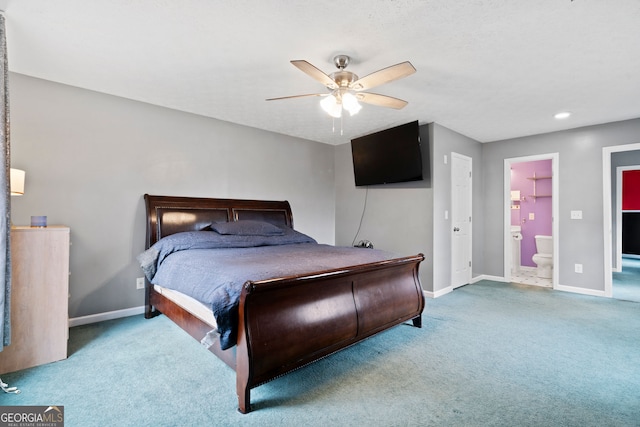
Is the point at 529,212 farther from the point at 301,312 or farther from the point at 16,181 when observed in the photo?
the point at 16,181

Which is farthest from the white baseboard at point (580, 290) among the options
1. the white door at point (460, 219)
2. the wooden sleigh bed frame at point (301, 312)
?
Result: the wooden sleigh bed frame at point (301, 312)

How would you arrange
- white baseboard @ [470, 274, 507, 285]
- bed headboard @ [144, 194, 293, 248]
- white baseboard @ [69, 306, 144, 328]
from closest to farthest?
white baseboard @ [69, 306, 144, 328]
bed headboard @ [144, 194, 293, 248]
white baseboard @ [470, 274, 507, 285]

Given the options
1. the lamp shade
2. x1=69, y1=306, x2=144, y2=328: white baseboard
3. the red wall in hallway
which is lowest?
x1=69, y1=306, x2=144, y2=328: white baseboard

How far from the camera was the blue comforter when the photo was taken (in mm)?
1789

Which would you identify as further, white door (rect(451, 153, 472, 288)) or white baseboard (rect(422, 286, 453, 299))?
white door (rect(451, 153, 472, 288))

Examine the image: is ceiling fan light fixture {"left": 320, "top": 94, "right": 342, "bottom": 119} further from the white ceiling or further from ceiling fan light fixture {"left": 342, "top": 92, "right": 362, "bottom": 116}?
the white ceiling

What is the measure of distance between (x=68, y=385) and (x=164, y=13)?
2.47 meters

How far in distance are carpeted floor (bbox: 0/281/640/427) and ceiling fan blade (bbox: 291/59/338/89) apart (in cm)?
210

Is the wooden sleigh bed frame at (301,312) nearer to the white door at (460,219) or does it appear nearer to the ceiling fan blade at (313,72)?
the ceiling fan blade at (313,72)

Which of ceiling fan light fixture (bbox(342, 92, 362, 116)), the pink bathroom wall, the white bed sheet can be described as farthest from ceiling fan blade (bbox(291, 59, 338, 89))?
the pink bathroom wall

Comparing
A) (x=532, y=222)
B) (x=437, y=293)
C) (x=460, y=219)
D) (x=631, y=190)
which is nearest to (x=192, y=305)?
(x=437, y=293)

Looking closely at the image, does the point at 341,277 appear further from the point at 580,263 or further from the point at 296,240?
the point at 580,263

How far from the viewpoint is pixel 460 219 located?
15.7ft

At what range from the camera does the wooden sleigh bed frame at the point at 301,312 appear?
1750 mm
